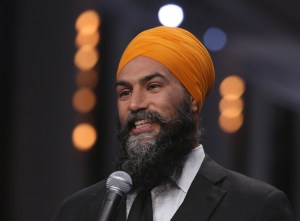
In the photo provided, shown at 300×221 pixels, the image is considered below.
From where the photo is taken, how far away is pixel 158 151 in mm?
2162

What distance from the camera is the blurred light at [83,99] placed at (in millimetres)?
5105

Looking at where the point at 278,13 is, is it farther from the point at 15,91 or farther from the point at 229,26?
the point at 15,91

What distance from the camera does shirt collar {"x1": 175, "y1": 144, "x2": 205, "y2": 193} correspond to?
2180 mm

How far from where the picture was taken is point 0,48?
4.25 meters

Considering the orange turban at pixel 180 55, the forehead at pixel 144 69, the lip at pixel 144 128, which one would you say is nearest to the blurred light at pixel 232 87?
the orange turban at pixel 180 55

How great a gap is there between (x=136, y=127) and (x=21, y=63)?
2466 mm

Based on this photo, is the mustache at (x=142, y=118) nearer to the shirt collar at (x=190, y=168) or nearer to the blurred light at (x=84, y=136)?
the shirt collar at (x=190, y=168)

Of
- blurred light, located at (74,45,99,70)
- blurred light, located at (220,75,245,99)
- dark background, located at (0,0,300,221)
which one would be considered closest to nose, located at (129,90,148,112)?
dark background, located at (0,0,300,221)

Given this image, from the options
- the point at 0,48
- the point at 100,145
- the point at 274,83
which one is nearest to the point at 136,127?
the point at 0,48

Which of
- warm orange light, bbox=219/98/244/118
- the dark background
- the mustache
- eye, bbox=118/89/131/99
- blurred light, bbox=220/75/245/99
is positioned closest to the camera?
the mustache

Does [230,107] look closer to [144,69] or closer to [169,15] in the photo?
[169,15]

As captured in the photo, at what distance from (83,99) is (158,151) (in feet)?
9.91

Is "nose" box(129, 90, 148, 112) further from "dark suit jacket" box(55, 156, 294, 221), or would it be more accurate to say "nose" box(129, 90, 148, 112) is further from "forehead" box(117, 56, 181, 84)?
"dark suit jacket" box(55, 156, 294, 221)

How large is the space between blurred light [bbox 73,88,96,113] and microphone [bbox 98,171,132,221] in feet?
10.8
